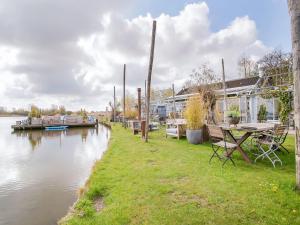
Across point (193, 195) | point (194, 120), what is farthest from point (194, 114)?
point (193, 195)

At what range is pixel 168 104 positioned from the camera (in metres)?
23.9

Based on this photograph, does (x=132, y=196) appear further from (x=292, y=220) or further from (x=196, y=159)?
(x=196, y=159)

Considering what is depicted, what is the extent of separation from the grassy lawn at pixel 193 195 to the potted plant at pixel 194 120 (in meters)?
3.01

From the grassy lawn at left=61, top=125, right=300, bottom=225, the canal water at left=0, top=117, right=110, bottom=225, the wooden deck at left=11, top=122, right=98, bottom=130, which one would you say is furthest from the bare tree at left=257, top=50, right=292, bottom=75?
the wooden deck at left=11, top=122, right=98, bottom=130

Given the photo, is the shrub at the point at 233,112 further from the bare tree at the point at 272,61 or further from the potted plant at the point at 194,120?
the bare tree at the point at 272,61

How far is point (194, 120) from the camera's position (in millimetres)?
8195

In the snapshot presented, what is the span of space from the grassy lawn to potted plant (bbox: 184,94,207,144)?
3008mm

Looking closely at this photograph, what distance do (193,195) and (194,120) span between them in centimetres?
517

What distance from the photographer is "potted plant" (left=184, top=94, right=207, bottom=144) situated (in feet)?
26.2

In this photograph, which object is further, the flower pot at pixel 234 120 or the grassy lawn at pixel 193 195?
the flower pot at pixel 234 120

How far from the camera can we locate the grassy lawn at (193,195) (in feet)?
8.48

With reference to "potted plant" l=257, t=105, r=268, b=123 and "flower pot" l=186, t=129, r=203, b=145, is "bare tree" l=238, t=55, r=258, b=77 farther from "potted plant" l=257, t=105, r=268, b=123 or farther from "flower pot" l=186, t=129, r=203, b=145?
"flower pot" l=186, t=129, r=203, b=145

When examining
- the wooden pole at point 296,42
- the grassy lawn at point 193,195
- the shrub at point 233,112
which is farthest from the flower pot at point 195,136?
the wooden pole at point 296,42

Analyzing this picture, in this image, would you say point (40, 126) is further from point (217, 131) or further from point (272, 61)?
point (217, 131)
